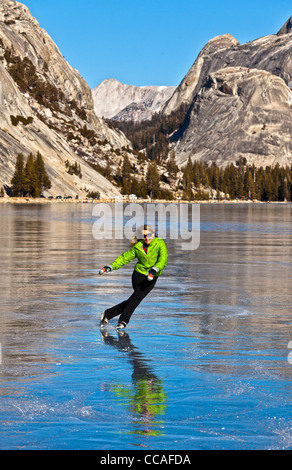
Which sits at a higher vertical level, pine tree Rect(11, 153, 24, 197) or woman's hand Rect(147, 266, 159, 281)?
pine tree Rect(11, 153, 24, 197)

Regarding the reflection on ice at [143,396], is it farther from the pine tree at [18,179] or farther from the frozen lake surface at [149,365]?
the pine tree at [18,179]

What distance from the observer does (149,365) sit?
12.1 metres

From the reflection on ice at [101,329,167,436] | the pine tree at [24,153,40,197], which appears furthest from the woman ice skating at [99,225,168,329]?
the pine tree at [24,153,40,197]

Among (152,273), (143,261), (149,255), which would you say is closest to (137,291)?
(143,261)

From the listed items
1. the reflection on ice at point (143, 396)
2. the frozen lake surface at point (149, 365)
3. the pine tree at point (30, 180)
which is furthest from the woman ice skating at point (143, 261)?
the pine tree at point (30, 180)

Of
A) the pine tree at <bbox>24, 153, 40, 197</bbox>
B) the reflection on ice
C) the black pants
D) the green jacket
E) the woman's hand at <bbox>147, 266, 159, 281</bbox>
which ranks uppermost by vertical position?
the pine tree at <bbox>24, 153, 40, 197</bbox>

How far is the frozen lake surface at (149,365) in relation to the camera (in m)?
8.57

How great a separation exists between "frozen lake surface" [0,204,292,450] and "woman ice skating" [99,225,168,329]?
2.35 feet

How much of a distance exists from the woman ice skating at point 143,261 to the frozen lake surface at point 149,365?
716 mm

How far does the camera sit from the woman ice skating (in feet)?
48.3

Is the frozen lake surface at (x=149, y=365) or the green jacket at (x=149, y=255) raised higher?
the green jacket at (x=149, y=255)

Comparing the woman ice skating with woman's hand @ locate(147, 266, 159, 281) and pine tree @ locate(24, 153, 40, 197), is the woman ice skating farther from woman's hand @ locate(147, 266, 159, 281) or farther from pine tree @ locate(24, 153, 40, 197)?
pine tree @ locate(24, 153, 40, 197)

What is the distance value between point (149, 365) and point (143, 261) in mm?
3418

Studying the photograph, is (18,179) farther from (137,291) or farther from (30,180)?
(137,291)
